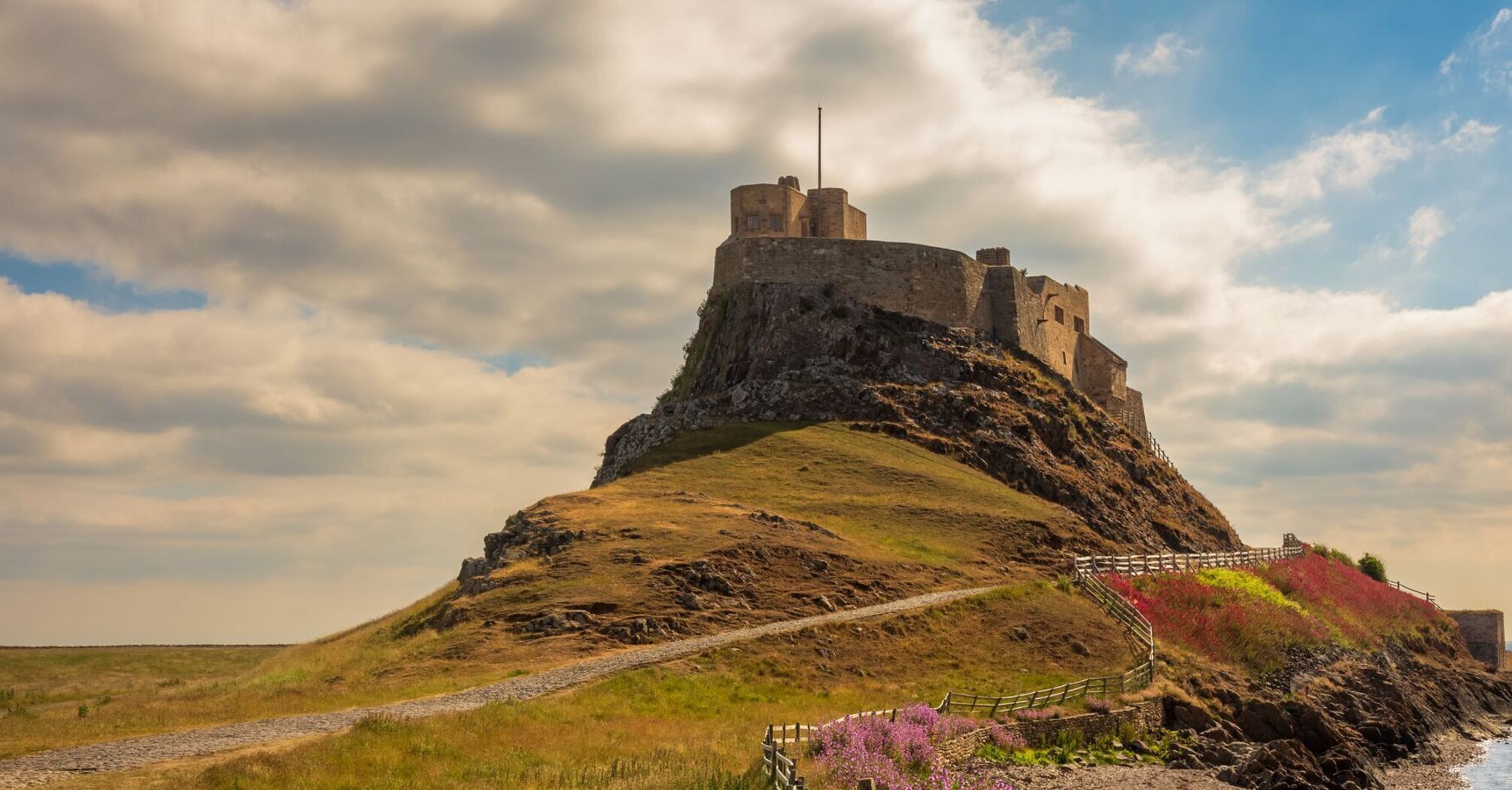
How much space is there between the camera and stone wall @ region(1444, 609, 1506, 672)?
85.0m

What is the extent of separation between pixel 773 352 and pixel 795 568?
90.2 feet

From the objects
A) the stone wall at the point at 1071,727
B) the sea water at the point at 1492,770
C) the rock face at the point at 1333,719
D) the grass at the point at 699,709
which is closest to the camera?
the grass at the point at 699,709

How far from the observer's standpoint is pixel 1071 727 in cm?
3578

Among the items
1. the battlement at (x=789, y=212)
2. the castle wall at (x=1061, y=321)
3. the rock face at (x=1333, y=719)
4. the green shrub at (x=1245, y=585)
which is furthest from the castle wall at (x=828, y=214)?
the rock face at (x=1333, y=719)

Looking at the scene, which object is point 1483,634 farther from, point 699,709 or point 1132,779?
point 699,709

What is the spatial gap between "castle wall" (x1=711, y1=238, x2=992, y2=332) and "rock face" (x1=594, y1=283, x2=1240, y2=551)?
0.84 meters

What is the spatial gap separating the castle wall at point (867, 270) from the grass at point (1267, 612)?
24.7 m

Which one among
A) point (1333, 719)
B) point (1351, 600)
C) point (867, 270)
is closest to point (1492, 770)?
point (1333, 719)

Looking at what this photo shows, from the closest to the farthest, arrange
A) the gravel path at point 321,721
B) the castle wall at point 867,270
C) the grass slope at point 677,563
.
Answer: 1. the gravel path at point 321,721
2. the grass slope at point 677,563
3. the castle wall at point 867,270

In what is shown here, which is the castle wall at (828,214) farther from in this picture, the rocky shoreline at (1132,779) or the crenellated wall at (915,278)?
the rocky shoreline at (1132,779)

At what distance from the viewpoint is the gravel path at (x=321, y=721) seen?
24.4 meters

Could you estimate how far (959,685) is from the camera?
3966cm

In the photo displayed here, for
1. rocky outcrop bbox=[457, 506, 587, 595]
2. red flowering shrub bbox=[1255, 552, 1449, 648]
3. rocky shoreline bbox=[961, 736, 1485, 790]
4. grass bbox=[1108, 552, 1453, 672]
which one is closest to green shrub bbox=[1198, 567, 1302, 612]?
grass bbox=[1108, 552, 1453, 672]

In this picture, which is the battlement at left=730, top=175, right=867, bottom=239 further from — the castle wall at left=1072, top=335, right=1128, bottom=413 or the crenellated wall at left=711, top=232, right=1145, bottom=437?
the castle wall at left=1072, top=335, right=1128, bottom=413
